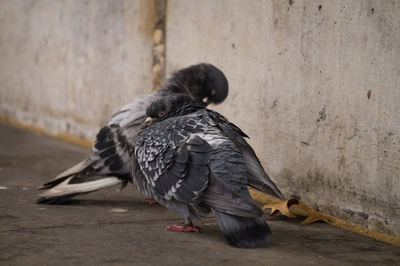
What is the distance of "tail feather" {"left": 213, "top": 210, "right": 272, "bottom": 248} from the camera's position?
377 cm

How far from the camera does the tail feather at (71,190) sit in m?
4.97

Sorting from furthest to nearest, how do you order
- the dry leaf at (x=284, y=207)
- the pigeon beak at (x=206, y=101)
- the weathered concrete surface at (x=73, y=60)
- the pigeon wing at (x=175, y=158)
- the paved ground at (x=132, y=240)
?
the weathered concrete surface at (x=73, y=60) < the pigeon beak at (x=206, y=101) < the dry leaf at (x=284, y=207) < the pigeon wing at (x=175, y=158) < the paved ground at (x=132, y=240)

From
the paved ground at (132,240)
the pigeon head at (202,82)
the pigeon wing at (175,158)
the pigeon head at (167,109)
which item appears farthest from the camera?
the pigeon head at (202,82)

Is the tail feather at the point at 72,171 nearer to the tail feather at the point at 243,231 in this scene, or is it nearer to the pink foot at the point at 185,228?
the pink foot at the point at 185,228

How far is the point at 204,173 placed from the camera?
3.88m

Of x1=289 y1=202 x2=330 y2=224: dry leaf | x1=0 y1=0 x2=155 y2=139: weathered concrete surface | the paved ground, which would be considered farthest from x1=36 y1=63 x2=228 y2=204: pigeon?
x1=0 y1=0 x2=155 y2=139: weathered concrete surface

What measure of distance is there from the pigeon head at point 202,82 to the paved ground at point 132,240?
37.0 inches

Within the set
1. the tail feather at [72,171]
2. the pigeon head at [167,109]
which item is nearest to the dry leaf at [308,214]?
the pigeon head at [167,109]

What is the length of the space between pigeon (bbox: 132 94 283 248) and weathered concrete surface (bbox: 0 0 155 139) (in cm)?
269

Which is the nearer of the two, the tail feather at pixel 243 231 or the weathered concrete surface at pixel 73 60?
the tail feather at pixel 243 231

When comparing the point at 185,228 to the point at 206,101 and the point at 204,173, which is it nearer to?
the point at 204,173

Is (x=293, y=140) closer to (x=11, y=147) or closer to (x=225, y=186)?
(x=225, y=186)

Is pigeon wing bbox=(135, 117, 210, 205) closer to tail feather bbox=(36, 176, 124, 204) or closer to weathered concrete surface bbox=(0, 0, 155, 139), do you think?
tail feather bbox=(36, 176, 124, 204)

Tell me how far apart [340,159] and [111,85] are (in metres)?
3.50
